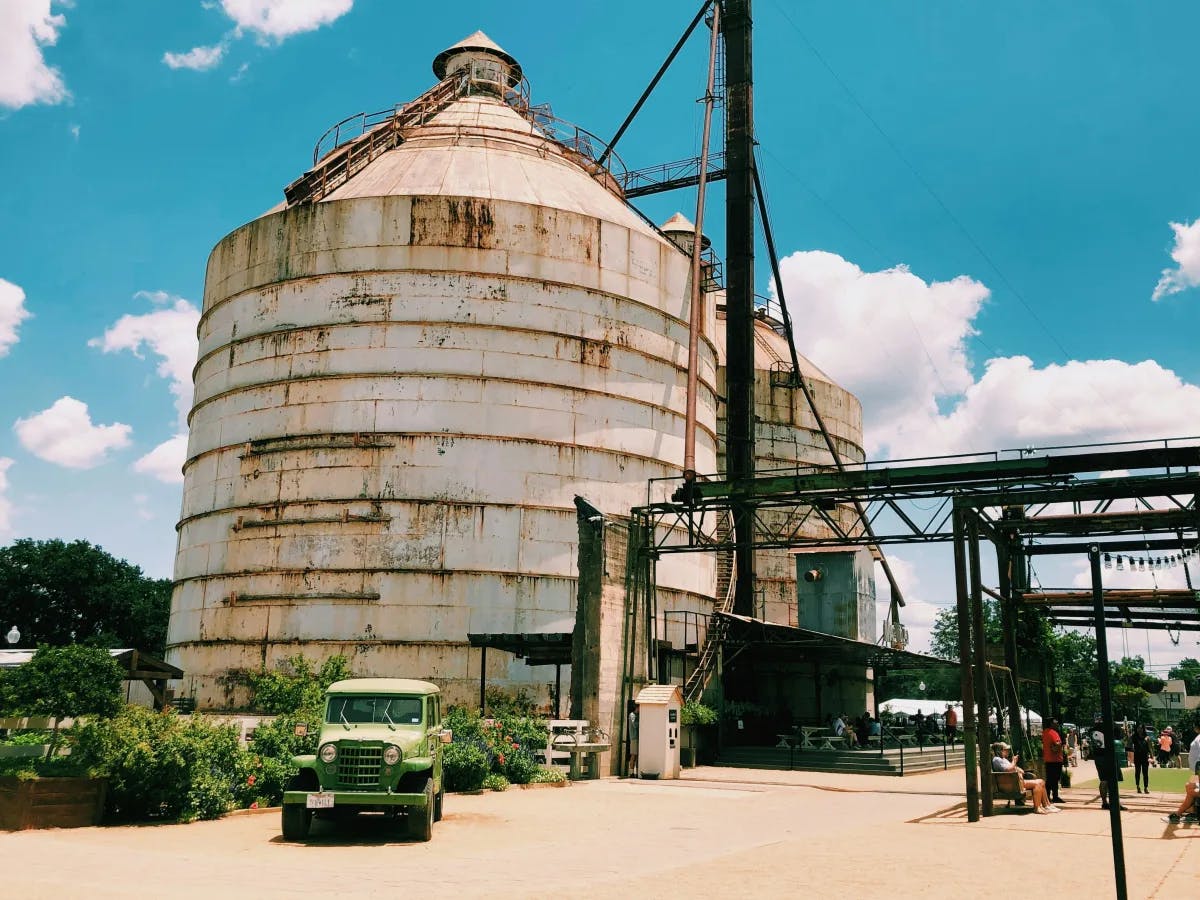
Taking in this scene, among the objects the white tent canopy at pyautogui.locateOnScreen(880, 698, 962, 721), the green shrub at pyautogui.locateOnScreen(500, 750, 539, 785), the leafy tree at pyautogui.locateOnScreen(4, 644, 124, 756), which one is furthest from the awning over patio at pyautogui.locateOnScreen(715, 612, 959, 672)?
the white tent canopy at pyautogui.locateOnScreen(880, 698, 962, 721)

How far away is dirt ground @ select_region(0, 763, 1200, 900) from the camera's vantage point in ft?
32.6

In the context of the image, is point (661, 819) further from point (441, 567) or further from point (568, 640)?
point (441, 567)

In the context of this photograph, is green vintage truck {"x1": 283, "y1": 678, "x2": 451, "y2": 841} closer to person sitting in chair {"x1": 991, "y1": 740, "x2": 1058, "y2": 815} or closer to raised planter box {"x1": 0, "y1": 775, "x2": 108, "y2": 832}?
raised planter box {"x1": 0, "y1": 775, "x2": 108, "y2": 832}

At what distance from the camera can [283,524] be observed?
103ft

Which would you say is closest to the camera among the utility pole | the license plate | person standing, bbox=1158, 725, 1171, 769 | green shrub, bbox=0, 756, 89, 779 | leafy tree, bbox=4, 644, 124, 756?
the license plate

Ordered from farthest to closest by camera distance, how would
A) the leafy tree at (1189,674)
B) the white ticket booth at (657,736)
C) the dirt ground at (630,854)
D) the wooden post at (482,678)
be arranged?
1. the leafy tree at (1189,674)
2. the wooden post at (482,678)
3. the white ticket booth at (657,736)
4. the dirt ground at (630,854)

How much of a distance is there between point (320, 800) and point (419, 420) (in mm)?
19393

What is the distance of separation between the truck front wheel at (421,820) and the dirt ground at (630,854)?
8.8 inches

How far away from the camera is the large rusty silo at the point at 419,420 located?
30.5m

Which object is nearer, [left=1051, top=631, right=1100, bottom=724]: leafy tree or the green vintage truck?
the green vintage truck

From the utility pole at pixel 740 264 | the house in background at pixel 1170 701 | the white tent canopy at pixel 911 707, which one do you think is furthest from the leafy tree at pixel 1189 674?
the utility pole at pixel 740 264

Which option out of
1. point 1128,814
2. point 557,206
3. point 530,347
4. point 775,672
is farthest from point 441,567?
point 1128,814

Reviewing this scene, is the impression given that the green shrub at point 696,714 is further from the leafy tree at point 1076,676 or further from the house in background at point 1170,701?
the house in background at point 1170,701

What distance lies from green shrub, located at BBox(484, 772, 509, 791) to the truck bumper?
305 inches
